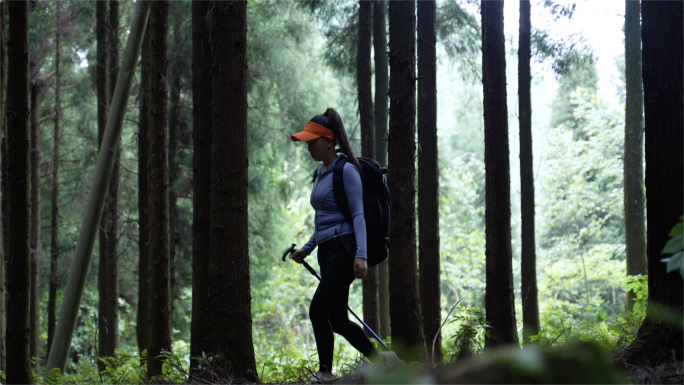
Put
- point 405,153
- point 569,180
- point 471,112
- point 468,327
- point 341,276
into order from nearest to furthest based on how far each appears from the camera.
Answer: point 341,276 → point 468,327 → point 405,153 → point 569,180 → point 471,112

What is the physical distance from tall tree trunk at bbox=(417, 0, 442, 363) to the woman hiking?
6.33 m

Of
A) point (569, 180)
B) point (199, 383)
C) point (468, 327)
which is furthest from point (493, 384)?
point (569, 180)

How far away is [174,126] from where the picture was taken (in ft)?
58.0

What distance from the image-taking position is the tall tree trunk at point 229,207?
6.10 metres

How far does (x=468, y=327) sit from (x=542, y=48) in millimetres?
7875

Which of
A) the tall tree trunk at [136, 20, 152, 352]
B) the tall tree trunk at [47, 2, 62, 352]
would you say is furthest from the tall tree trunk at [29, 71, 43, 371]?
the tall tree trunk at [136, 20, 152, 352]

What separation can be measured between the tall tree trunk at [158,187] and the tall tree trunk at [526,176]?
6061 mm

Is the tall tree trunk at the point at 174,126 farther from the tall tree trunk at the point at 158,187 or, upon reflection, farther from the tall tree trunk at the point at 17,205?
the tall tree trunk at the point at 17,205

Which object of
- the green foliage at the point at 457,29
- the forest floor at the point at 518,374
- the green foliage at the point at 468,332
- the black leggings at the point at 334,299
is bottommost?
the green foliage at the point at 468,332

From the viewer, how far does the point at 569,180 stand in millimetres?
31703

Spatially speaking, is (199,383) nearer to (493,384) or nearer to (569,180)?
(493,384)

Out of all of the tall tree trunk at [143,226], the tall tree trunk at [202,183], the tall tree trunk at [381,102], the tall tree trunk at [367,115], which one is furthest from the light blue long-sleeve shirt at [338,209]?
the tall tree trunk at [143,226]

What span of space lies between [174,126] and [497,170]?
11135mm

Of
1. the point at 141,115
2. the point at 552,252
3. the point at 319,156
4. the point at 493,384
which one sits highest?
the point at 141,115
